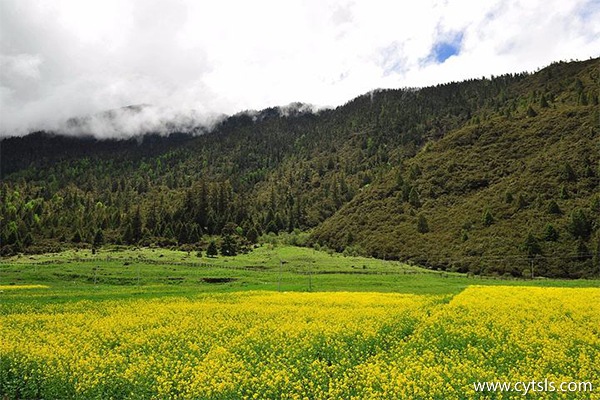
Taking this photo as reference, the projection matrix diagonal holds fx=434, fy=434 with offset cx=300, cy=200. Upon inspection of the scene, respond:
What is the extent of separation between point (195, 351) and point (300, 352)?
478cm

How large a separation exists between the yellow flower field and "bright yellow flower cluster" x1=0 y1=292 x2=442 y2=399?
0.06m

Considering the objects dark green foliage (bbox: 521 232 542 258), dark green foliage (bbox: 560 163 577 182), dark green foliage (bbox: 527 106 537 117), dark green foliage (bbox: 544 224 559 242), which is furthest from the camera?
dark green foliage (bbox: 527 106 537 117)

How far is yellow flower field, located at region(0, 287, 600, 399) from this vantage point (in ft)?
46.2

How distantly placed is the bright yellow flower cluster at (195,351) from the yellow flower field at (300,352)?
2.5 inches

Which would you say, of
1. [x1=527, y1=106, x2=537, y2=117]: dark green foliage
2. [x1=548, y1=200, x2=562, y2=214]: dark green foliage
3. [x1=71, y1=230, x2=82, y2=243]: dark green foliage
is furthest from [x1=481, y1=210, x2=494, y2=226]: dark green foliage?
[x1=71, y1=230, x2=82, y2=243]: dark green foliage

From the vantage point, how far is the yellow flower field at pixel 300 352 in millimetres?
14086

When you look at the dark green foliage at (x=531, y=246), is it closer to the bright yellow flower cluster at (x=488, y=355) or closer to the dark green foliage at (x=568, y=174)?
the dark green foliage at (x=568, y=174)

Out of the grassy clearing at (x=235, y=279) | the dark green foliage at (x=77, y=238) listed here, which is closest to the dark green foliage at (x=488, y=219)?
the grassy clearing at (x=235, y=279)

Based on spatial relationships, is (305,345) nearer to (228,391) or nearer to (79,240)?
(228,391)

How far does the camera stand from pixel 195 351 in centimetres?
1908

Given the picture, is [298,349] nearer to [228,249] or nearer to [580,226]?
[580,226]

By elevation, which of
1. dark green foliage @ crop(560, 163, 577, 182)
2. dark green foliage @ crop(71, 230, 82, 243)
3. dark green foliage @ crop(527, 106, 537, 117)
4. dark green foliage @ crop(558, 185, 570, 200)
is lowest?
dark green foliage @ crop(71, 230, 82, 243)

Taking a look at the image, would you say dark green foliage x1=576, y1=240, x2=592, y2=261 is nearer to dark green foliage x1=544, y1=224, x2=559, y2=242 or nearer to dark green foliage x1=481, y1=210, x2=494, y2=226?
dark green foliage x1=544, y1=224, x2=559, y2=242

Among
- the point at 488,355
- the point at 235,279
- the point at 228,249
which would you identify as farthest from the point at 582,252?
the point at 488,355
